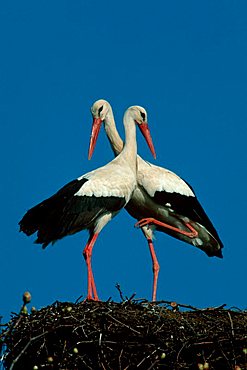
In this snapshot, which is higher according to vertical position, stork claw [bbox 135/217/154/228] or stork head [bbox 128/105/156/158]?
stork head [bbox 128/105/156/158]

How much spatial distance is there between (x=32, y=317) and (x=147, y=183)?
319cm

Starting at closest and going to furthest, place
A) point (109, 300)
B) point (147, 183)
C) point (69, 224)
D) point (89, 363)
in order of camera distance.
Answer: point (89, 363) → point (109, 300) → point (69, 224) → point (147, 183)

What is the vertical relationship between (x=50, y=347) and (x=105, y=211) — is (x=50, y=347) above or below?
below

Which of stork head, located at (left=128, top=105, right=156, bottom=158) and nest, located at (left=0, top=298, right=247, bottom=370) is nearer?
nest, located at (left=0, top=298, right=247, bottom=370)

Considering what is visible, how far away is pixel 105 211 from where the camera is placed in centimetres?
943

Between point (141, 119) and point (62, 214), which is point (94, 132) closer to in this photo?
point (141, 119)

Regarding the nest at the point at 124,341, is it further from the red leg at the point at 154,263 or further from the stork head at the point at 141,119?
the stork head at the point at 141,119

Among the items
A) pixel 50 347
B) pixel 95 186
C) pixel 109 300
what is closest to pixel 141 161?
pixel 95 186

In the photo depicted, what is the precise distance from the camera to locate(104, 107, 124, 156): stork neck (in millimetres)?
10766

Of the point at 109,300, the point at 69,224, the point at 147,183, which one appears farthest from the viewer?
the point at 147,183

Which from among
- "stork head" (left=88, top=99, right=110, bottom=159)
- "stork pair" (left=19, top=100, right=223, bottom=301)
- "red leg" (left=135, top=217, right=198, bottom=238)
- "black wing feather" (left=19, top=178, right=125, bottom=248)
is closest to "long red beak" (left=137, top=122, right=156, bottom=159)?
Answer: "stork pair" (left=19, top=100, right=223, bottom=301)

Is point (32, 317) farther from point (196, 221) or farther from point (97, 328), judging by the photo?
point (196, 221)

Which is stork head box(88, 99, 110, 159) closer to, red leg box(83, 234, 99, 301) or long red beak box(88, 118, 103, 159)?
long red beak box(88, 118, 103, 159)

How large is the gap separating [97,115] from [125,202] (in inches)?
64.1
